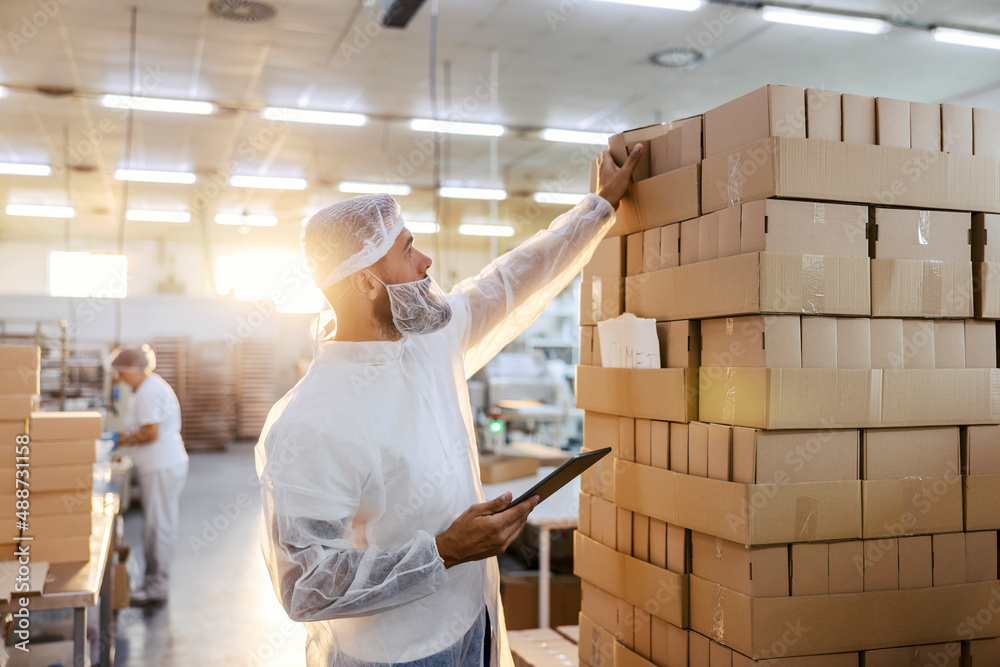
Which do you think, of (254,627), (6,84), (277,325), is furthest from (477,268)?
(254,627)

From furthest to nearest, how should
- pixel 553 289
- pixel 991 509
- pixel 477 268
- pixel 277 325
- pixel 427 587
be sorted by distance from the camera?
pixel 477 268, pixel 277 325, pixel 553 289, pixel 991 509, pixel 427 587

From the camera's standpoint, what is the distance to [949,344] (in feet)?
6.25

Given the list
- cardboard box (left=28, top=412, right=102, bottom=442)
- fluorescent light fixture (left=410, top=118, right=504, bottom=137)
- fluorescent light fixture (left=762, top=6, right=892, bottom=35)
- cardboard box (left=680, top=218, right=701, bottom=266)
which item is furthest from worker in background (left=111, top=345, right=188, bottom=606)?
fluorescent light fixture (left=762, top=6, right=892, bottom=35)

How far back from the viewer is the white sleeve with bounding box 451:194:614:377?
7.58ft

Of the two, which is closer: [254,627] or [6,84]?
[254,627]

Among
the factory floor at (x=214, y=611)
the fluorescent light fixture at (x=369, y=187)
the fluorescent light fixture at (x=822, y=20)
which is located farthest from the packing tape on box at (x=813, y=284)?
the fluorescent light fixture at (x=369, y=187)

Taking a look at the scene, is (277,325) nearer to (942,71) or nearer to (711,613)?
(942,71)

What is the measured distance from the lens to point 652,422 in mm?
2131

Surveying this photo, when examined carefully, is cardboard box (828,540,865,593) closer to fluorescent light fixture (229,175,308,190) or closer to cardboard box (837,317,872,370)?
cardboard box (837,317,872,370)

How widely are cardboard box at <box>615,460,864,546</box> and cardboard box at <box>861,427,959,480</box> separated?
0.32 ft

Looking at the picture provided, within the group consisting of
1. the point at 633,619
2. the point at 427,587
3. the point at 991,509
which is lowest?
the point at 633,619

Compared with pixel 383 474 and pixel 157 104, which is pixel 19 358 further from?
pixel 157 104

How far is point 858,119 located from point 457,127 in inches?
300

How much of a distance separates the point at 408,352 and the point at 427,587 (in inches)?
25.0
